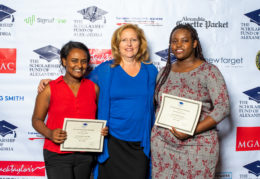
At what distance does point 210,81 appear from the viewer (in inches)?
56.7

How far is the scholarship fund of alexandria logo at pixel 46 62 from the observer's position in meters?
2.24

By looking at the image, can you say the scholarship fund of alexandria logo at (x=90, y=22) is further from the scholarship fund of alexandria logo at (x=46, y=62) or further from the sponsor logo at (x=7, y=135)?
the sponsor logo at (x=7, y=135)

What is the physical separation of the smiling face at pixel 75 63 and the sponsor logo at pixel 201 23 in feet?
3.67

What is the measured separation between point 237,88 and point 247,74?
0.57ft

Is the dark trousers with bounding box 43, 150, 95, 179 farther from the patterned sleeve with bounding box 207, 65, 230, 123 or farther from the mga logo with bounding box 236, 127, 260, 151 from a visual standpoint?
the mga logo with bounding box 236, 127, 260, 151

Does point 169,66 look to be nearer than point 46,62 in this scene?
Yes

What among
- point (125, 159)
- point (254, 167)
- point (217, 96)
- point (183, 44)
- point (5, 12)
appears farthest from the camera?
point (254, 167)

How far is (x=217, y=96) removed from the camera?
1.42 metres

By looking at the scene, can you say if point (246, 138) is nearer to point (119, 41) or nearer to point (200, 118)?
point (200, 118)

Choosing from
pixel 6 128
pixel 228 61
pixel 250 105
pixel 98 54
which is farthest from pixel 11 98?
pixel 250 105

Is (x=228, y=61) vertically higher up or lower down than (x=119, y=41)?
lower down

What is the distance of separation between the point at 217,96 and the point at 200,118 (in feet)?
0.61

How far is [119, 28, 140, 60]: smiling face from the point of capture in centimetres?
177

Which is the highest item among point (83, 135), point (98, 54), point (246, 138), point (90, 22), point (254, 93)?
point (90, 22)
